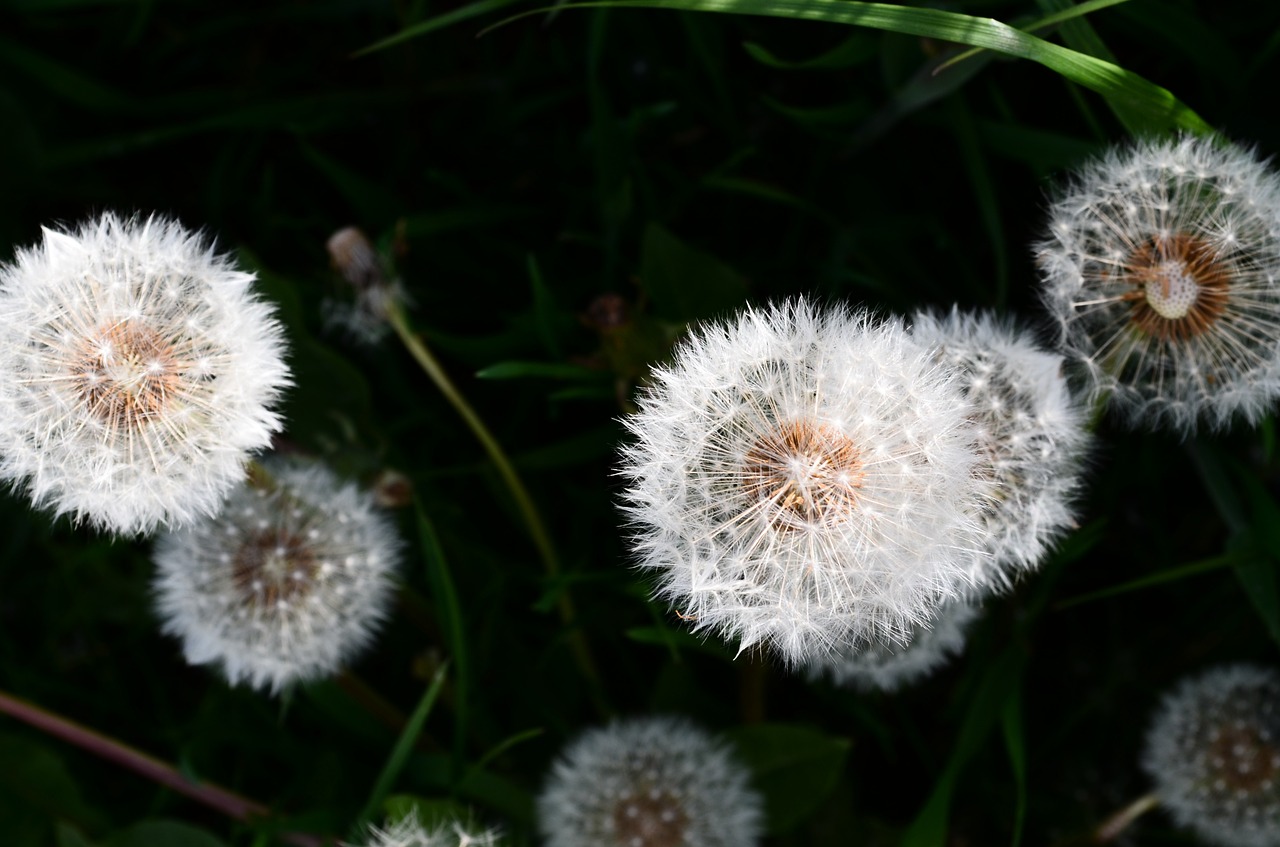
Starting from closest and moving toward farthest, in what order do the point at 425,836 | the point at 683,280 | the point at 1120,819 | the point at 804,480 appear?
the point at 804,480 → the point at 425,836 → the point at 683,280 → the point at 1120,819

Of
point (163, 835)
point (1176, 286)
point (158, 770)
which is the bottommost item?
point (163, 835)

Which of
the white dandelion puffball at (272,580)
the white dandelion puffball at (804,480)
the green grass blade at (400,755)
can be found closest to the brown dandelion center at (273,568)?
the white dandelion puffball at (272,580)

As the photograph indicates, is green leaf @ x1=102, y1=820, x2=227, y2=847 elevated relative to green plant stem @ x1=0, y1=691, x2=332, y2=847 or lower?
lower

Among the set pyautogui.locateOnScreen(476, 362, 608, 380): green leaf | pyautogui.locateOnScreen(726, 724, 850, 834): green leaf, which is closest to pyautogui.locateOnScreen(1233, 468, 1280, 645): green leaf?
pyautogui.locateOnScreen(726, 724, 850, 834): green leaf

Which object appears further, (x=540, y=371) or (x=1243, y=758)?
(x=1243, y=758)

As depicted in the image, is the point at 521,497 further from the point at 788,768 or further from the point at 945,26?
the point at 945,26

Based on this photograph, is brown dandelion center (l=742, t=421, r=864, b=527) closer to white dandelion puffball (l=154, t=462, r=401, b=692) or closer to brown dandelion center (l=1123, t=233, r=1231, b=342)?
brown dandelion center (l=1123, t=233, r=1231, b=342)

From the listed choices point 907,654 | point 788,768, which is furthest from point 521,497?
point 907,654
